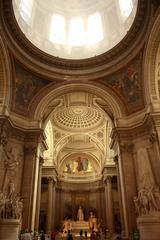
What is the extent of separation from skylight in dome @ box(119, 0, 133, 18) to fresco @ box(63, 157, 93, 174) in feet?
64.5

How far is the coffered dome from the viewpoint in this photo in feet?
75.9

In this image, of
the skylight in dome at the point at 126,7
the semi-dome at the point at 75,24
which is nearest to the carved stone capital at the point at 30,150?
the semi-dome at the point at 75,24

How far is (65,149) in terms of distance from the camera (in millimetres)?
29484

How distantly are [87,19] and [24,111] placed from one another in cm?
1104

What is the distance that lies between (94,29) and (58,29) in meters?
3.32

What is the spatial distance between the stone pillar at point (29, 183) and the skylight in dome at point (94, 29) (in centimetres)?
1129

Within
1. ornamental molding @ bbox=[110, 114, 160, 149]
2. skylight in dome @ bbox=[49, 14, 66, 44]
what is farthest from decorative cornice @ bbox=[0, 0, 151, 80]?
ornamental molding @ bbox=[110, 114, 160, 149]

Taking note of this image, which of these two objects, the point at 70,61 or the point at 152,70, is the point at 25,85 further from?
the point at 152,70

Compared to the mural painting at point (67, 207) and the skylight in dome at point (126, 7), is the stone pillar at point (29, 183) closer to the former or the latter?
the skylight in dome at point (126, 7)

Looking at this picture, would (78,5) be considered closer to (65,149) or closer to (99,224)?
(65,149)

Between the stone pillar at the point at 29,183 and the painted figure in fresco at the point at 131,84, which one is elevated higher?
the painted figure in fresco at the point at 131,84

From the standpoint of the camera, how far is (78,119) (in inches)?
958

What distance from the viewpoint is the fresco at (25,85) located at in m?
15.6

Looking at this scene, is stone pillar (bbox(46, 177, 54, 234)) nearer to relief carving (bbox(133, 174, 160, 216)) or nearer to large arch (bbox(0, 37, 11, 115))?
large arch (bbox(0, 37, 11, 115))
